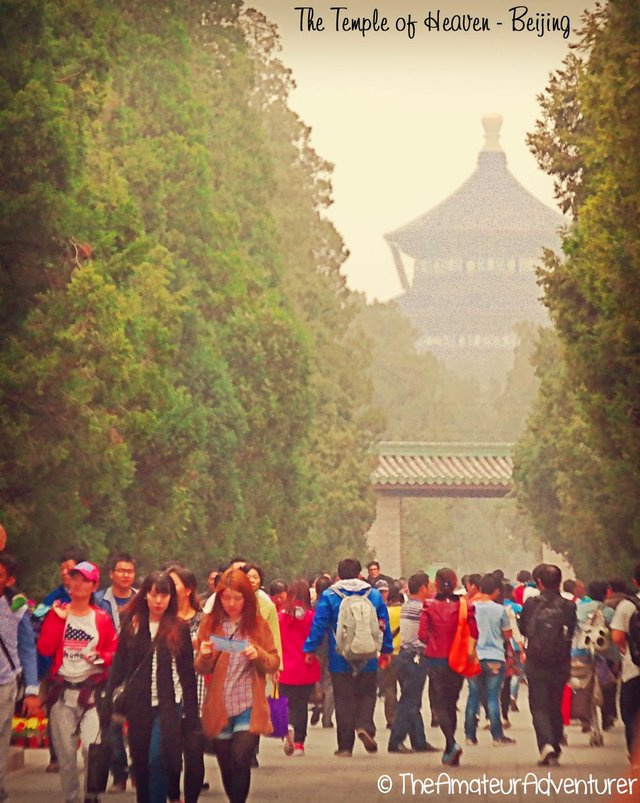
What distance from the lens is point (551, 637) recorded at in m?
17.2

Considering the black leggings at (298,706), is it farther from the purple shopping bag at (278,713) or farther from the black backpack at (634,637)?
the black backpack at (634,637)

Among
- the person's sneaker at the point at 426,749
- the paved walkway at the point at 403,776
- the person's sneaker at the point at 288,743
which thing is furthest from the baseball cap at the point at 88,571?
the person's sneaker at the point at 426,749

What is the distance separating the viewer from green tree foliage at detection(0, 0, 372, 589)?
79.0 ft

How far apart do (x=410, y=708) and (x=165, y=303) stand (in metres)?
14.0

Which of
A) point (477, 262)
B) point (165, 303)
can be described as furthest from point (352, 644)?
point (477, 262)

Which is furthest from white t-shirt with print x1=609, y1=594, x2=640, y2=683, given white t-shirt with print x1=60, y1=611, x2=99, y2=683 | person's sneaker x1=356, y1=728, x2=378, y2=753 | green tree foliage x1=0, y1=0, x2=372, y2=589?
green tree foliage x1=0, y1=0, x2=372, y2=589

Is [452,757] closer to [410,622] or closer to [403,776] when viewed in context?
[403,776]

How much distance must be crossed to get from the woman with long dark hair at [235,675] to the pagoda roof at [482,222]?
118 metres

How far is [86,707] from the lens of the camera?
44.1ft

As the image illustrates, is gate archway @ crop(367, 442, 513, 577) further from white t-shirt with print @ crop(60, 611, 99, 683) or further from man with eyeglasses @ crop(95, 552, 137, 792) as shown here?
white t-shirt with print @ crop(60, 611, 99, 683)

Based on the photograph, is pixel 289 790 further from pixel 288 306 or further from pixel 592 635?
pixel 288 306

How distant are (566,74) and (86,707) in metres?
18.6

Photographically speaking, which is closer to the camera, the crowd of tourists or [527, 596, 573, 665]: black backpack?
the crowd of tourists

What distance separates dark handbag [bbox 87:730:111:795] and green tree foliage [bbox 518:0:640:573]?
486 inches
